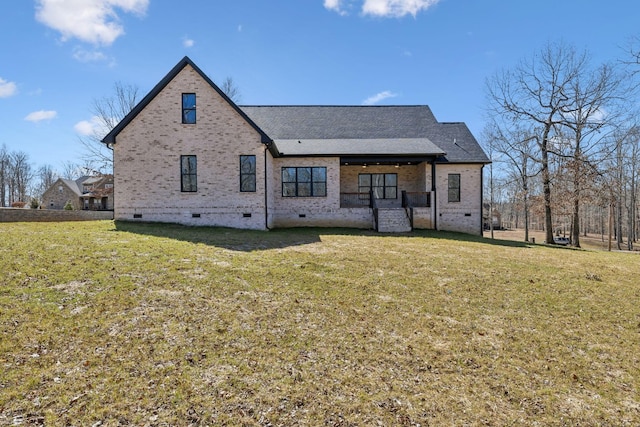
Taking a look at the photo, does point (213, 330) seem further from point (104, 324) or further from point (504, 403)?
point (504, 403)

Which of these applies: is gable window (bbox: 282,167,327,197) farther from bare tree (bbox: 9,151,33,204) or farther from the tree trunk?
bare tree (bbox: 9,151,33,204)

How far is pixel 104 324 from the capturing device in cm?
502

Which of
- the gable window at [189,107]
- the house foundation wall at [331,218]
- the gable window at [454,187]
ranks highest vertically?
the gable window at [189,107]

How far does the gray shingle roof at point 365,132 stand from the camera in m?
20.1

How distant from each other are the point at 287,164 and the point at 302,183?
4.82ft

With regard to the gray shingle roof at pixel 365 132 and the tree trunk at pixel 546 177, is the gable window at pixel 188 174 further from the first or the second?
the tree trunk at pixel 546 177

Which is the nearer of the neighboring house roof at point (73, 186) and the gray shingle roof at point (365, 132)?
the gray shingle roof at point (365, 132)

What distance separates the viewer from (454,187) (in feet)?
67.9

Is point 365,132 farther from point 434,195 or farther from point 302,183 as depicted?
point 434,195

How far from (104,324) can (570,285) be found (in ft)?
33.4

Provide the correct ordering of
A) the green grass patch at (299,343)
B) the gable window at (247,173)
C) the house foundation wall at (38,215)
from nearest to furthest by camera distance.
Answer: the green grass patch at (299,343), the house foundation wall at (38,215), the gable window at (247,173)

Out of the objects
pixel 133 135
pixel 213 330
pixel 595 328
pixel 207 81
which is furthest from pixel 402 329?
pixel 133 135

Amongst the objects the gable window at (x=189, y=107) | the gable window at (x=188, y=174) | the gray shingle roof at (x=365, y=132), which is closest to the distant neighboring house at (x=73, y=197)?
the gray shingle roof at (x=365, y=132)

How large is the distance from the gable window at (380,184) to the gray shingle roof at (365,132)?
2.35 m
